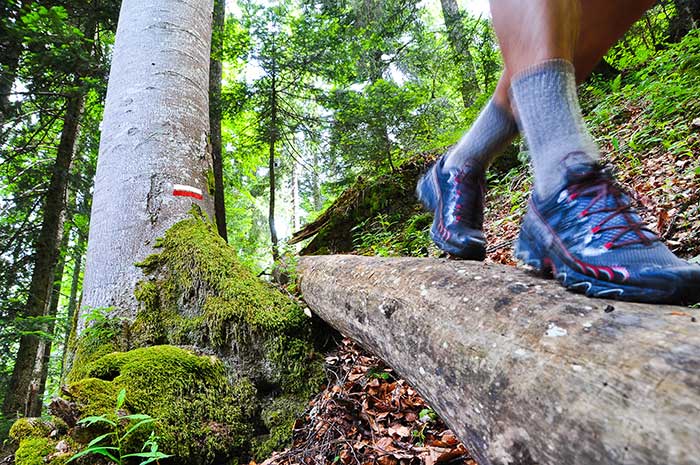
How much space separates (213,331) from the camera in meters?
2.12

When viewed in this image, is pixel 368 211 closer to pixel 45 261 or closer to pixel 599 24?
pixel 599 24

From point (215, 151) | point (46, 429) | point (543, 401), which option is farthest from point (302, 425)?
point (215, 151)

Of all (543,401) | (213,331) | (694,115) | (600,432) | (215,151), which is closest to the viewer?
(600,432)

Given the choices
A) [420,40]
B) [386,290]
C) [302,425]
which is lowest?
[302,425]

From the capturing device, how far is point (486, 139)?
170cm

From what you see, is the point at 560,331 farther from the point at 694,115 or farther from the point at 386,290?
the point at 694,115

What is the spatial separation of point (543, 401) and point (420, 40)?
11.4 metres

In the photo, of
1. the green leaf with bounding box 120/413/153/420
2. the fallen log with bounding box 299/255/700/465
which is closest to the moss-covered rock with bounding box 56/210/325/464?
the green leaf with bounding box 120/413/153/420

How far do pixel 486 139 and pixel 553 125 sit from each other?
535 millimetres

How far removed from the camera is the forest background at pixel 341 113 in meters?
4.11

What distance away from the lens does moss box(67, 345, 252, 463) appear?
1.65m

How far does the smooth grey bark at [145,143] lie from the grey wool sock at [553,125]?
234cm

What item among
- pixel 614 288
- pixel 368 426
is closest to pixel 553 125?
pixel 614 288

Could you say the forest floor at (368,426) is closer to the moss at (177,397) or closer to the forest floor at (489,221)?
the forest floor at (489,221)
